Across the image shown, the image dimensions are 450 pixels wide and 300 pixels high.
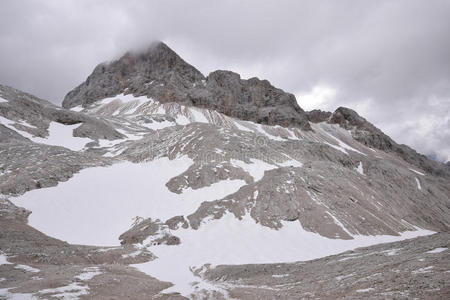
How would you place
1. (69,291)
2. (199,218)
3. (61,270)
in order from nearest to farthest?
(69,291) → (61,270) → (199,218)

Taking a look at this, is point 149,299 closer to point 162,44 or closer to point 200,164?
point 200,164

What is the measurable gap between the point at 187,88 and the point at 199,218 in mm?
130131

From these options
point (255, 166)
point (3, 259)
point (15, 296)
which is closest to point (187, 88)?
point (255, 166)

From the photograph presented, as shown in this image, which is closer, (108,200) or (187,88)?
(108,200)

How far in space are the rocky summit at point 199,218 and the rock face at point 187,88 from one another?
52694mm

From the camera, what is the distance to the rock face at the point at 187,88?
15088cm

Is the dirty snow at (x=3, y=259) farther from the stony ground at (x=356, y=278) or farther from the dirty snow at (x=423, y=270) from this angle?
the dirty snow at (x=423, y=270)

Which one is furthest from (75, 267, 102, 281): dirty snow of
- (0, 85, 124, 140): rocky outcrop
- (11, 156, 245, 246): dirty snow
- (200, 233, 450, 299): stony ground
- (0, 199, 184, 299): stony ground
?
(0, 85, 124, 140): rocky outcrop

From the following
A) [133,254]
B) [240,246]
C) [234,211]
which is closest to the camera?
[133,254]

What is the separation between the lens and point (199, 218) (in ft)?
145

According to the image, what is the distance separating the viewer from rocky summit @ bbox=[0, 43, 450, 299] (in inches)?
724

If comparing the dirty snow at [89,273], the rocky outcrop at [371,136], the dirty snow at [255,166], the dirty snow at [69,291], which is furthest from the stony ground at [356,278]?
the rocky outcrop at [371,136]

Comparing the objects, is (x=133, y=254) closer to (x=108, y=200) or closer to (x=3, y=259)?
(x=3, y=259)

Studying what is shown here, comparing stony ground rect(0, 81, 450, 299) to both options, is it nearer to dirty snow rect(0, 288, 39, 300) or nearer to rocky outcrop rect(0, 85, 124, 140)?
dirty snow rect(0, 288, 39, 300)
